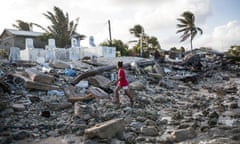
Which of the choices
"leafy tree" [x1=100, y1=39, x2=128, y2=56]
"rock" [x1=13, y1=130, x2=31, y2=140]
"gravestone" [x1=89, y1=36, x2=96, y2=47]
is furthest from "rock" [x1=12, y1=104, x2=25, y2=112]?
"leafy tree" [x1=100, y1=39, x2=128, y2=56]

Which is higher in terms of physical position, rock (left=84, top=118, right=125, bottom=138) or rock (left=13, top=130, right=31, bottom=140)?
rock (left=84, top=118, right=125, bottom=138)

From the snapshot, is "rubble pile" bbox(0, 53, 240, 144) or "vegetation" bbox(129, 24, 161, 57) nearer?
"rubble pile" bbox(0, 53, 240, 144)

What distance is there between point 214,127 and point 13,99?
16.0 feet

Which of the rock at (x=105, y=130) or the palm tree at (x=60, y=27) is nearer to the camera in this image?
the rock at (x=105, y=130)

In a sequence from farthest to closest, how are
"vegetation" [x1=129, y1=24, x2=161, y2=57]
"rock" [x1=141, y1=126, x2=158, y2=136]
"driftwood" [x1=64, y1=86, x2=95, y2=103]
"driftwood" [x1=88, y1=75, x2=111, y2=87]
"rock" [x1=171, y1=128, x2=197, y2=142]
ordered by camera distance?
"vegetation" [x1=129, y1=24, x2=161, y2=57] < "driftwood" [x1=88, y1=75, x2=111, y2=87] < "driftwood" [x1=64, y1=86, x2=95, y2=103] < "rock" [x1=141, y1=126, x2=158, y2=136] < "rock" [x1=171, y1=128, x2=197, y2=142]

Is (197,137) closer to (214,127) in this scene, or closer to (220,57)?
(214,127)

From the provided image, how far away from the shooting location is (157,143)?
14.7ft

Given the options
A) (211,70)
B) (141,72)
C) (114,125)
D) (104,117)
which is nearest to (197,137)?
→ (114,125)

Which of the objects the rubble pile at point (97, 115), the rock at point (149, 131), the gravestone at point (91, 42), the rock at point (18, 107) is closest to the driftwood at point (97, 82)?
the rubble pile at point (97, 115)

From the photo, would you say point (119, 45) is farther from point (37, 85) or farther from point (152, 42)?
point (37, 85)

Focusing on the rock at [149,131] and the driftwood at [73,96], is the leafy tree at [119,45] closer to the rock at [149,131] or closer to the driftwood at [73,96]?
the driftwood at [73,96]

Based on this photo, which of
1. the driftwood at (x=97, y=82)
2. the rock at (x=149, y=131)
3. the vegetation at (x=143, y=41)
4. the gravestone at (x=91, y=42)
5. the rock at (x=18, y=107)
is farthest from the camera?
the vegetation at (x=143, y=41)

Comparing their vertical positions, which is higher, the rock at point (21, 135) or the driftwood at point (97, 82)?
the driftwood at point (97, 82)

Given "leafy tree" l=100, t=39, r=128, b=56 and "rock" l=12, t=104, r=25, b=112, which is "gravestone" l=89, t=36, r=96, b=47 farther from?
"rock" l=12, t=104, r=25, b=112
